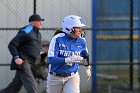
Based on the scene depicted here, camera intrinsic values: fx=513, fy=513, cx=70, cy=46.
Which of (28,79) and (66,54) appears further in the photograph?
(28,79)

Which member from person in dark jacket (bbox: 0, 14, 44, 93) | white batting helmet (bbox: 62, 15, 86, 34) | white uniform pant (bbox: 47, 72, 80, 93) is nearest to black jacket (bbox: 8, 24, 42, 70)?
person in dark jacket (bbox: 0, 14, 44, 93)

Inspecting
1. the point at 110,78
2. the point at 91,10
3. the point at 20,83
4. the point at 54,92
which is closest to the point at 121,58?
the point at 110,78

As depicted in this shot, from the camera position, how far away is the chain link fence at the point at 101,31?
11484mm

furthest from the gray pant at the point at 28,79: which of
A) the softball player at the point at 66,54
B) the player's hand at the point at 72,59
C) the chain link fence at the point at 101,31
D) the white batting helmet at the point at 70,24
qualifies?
the player's hand at the point at 72,59

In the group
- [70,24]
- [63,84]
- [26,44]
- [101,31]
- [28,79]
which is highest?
[70,24]

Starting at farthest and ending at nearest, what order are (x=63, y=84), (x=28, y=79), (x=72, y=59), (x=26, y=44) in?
(x=26, y=44) → (x=28, y=79) → (x=63, y=84) → (x=72, y=59)

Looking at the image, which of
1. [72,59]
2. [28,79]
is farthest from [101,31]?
[72,59]

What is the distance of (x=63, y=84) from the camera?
7.53 m

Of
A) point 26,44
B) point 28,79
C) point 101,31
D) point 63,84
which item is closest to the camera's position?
point 63,84

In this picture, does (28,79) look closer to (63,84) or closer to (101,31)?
(63,84)

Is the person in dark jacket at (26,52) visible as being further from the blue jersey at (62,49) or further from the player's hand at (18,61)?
the blue jersey at (62,49)

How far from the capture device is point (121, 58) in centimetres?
1220

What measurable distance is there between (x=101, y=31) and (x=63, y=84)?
15.0 ft

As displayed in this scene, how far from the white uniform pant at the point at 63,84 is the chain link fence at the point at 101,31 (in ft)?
12.9
